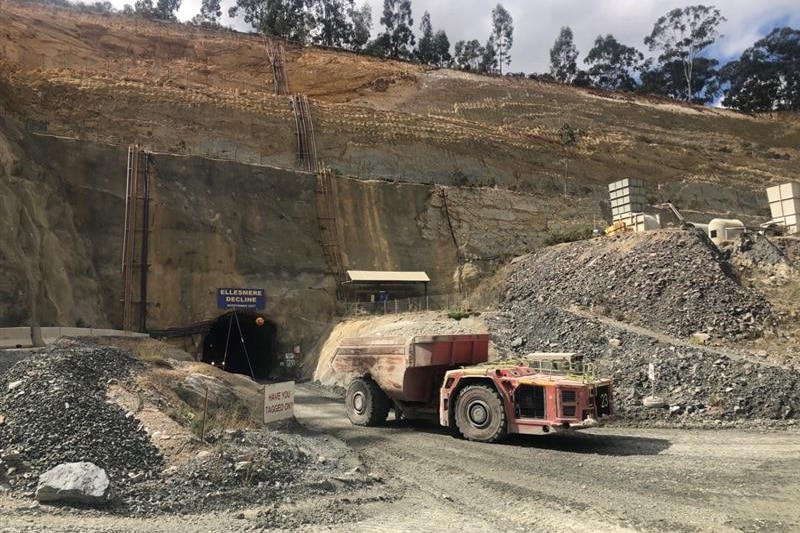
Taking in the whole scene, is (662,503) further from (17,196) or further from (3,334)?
(17,196)

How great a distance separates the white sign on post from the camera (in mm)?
10594

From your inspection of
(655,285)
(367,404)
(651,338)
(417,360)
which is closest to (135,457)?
(417,360)

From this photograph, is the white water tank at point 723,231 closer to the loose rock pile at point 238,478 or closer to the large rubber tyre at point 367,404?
the large rubber tyre at point 367,404

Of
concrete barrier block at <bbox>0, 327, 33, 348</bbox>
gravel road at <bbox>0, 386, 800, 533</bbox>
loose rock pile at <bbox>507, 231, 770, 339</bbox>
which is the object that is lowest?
gravel road at <bbox>0, 386, 800, 533</bbox>

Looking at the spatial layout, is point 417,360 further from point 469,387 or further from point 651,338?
point 651,338

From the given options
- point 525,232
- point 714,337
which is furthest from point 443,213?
point 714,337

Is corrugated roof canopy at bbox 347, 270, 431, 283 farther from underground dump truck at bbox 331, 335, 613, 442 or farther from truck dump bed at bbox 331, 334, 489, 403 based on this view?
truck dump bed at bbox 331, 334, 489, 403

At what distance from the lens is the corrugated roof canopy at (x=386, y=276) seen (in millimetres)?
28531

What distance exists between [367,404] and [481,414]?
3297mm

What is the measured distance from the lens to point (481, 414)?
10.9m

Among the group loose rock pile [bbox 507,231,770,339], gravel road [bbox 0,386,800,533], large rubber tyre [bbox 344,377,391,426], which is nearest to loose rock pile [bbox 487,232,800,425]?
loose rock pile [bbox 507,231,770,339]

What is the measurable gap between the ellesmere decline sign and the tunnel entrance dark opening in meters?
0.53

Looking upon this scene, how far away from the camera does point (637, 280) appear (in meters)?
20.5

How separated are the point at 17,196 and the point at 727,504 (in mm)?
22639
